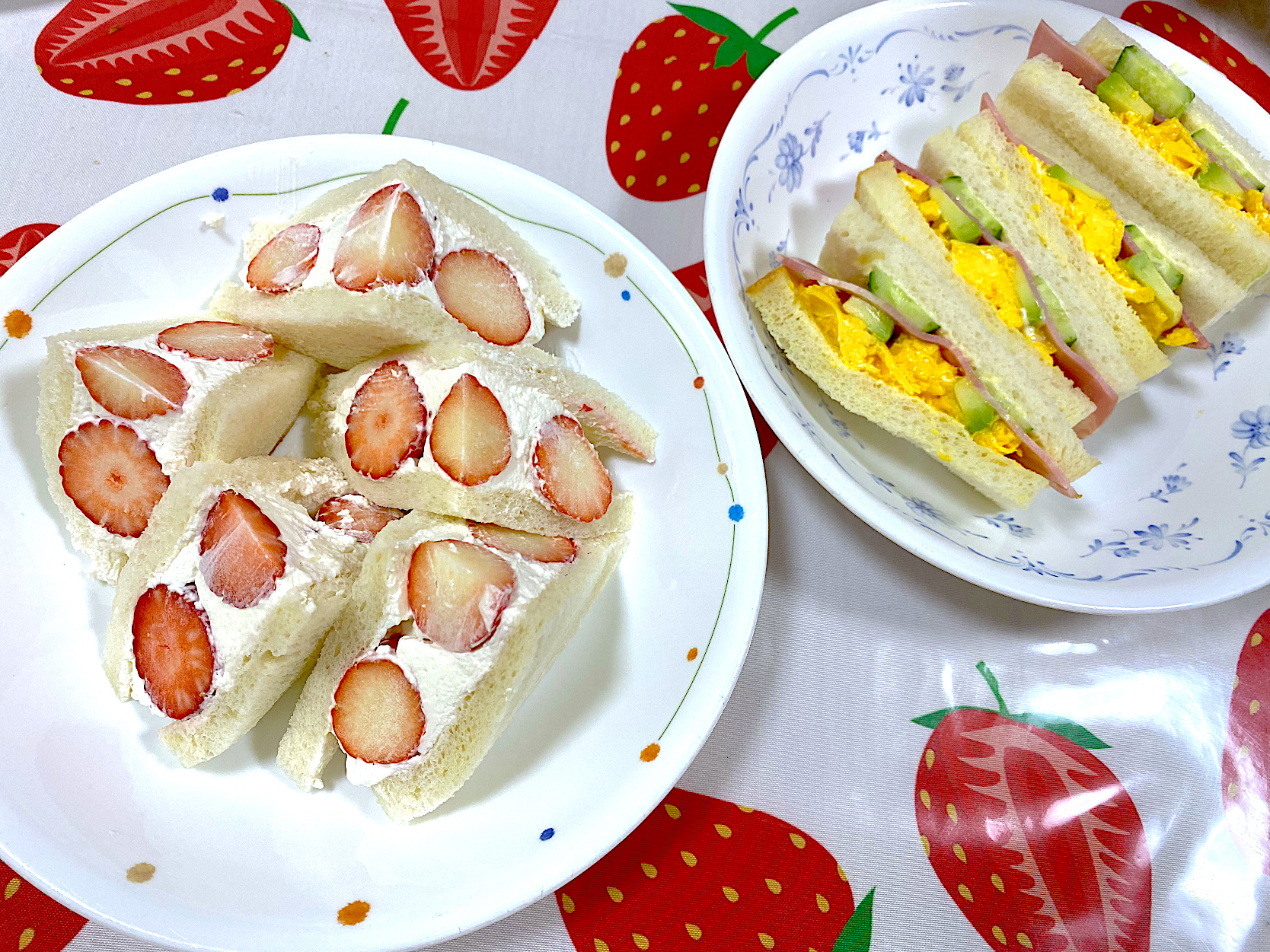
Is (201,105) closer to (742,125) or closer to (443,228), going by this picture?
(443,228)

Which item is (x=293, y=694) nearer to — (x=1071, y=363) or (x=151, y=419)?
(x=151, y=419)

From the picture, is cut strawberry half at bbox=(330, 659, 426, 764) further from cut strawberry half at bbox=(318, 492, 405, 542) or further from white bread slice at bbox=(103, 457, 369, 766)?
cut strawberry half at bbox=(318, 492, 405, 542)

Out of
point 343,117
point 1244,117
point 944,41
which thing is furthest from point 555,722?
point 1244,117

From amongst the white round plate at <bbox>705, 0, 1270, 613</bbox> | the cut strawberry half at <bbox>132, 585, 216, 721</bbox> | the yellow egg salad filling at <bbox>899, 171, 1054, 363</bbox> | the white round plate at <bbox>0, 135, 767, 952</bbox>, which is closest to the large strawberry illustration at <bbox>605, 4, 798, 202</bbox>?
the white round plate at <bbox>705, 0, 1270, 613</bbox>

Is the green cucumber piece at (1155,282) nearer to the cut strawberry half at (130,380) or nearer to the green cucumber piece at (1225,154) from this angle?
the green cucumber piece at (1225,154)

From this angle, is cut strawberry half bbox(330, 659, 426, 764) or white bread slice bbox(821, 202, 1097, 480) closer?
cut strawberry half bbox(330, 659, 426, 764)

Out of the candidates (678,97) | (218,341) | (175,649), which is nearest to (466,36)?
(678,97)
